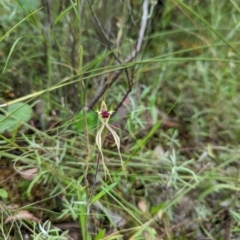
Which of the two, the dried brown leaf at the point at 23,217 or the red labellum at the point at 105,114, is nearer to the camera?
the red labellum at the point at 105,114

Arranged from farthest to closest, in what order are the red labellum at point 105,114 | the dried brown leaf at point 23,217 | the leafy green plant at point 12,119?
the leafy green plant at point 12,119 < the dried brown leaf at point 23,217 < the red labellum at point 105,114

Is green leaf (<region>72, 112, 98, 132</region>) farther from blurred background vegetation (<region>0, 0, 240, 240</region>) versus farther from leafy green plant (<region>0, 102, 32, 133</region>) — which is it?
leafy green plant (<region>0, 102, 32, 133</region>)

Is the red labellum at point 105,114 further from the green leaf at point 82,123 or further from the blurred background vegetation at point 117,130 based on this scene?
the green leaf at point 82,123

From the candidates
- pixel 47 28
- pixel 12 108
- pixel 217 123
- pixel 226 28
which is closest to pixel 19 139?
pixel 12 108

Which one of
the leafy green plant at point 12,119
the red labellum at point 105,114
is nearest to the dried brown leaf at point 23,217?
the leafy green plant at point 12,119

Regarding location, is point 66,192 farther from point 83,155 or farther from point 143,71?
point 143,71

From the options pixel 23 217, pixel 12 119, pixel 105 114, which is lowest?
pixel 23 217

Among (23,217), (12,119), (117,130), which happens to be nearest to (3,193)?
(23,217)

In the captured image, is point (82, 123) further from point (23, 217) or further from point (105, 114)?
point (105, 114)

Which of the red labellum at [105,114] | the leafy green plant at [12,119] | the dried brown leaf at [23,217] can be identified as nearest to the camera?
the red labellum at [105,114]

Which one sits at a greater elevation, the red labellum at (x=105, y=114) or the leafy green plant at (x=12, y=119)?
the red labellum at (x=105, y=114)

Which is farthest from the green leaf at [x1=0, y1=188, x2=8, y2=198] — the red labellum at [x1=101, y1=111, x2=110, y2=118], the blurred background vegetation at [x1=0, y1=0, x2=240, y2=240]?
the red labellum at [x1=101, y1=111, x2=110, y2=118]
